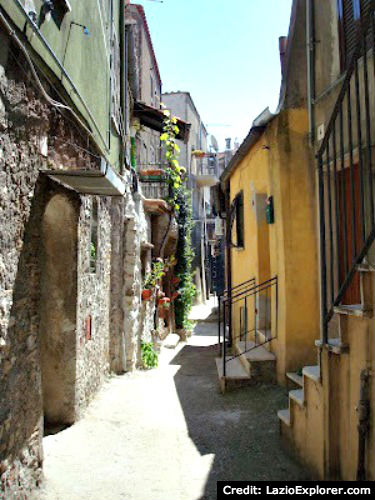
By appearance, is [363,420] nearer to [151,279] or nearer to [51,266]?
[51,266]

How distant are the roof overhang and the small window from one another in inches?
46.3

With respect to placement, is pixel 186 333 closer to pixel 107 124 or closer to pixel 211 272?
pixel 107 124

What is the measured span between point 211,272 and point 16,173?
2539 centimetres

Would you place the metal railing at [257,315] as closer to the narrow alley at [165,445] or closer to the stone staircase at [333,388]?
the narrow alley at [165,445]

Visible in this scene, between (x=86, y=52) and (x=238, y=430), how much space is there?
5.05 m

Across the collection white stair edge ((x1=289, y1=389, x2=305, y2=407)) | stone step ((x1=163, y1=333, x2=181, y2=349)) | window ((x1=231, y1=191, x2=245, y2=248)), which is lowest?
stone step ((x1=163, y1=333, x2=181, y2=349))

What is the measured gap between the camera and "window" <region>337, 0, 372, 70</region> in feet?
14.5

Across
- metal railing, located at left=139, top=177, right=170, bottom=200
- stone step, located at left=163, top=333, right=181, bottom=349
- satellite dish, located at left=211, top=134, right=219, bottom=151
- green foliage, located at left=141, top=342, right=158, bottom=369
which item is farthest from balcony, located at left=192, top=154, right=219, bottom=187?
green foliage, located at left=141, top=342, right=158, bottom=369

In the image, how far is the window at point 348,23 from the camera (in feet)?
14.5

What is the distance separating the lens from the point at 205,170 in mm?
30766

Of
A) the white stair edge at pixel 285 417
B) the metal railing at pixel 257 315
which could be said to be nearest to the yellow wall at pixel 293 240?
the metal railing at pixel 257 315

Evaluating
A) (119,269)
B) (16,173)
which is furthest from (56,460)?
(119,269)

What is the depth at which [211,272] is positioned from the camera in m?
28.2

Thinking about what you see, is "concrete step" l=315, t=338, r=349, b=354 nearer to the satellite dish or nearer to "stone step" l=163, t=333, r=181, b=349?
"stone step" l=163, t=333, r=181, b=349
